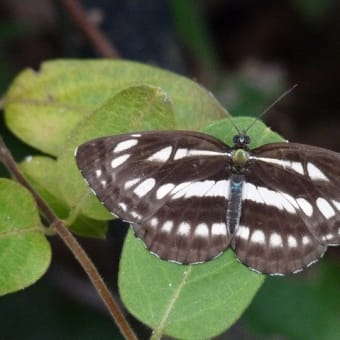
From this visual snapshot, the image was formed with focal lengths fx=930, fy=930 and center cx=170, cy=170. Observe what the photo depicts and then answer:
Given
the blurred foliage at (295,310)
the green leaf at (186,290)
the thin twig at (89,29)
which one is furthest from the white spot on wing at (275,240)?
the blurred foliage at (295,310)

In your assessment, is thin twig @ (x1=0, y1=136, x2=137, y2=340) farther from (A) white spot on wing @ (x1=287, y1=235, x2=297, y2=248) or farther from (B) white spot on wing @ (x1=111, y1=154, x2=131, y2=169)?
(A) white spot on wing @ (x1=287, y1=235, x2=297, y2=248)

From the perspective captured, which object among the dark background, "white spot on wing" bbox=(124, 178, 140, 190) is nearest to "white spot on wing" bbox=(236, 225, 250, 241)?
"white spot on wing" bbox=(124, 178, 140, 190)

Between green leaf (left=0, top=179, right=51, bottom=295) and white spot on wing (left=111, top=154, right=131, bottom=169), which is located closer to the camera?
green leaf (left=0, top=179, right=51, bottom=295)

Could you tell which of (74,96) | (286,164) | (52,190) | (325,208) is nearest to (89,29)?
(74,96)

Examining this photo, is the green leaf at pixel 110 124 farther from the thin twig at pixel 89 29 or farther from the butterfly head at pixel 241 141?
the thin twig at pixel 89 29

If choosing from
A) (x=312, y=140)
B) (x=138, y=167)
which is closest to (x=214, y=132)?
(x=138, y=167)

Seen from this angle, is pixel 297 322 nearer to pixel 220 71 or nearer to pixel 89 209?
pixel 220 71

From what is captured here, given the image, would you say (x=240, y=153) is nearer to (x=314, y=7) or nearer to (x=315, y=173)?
(x=315, y=173)
